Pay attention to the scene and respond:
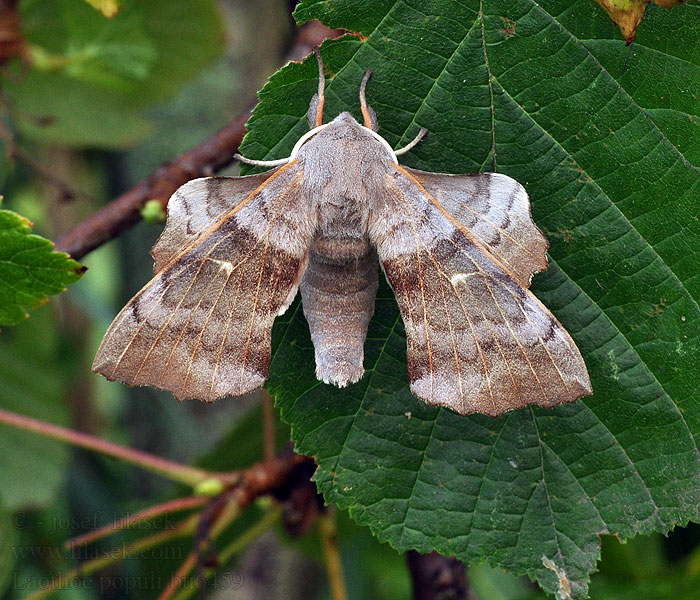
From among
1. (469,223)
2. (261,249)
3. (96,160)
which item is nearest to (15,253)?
(261,249)

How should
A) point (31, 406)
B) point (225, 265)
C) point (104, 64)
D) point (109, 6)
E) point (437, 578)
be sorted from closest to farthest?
point (225, 265) → point (109, 6) → point (437, 578) → point (104, 64) → point (31, 406)

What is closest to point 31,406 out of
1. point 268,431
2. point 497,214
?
point 268,431

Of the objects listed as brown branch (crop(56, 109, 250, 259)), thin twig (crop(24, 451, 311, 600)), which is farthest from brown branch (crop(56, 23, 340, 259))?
thin twig (crop(24, 451, 311, 600))

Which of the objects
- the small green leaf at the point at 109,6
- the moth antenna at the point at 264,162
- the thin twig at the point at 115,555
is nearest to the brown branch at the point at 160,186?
the moth antenna at the point at 264,162

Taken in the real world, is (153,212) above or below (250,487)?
above

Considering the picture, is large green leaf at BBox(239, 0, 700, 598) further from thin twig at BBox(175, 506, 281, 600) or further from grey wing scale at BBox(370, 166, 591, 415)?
thin twig at BBox(175, 506, 281, 600)

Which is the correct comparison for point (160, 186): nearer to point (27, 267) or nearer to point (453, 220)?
point (27, 267)
